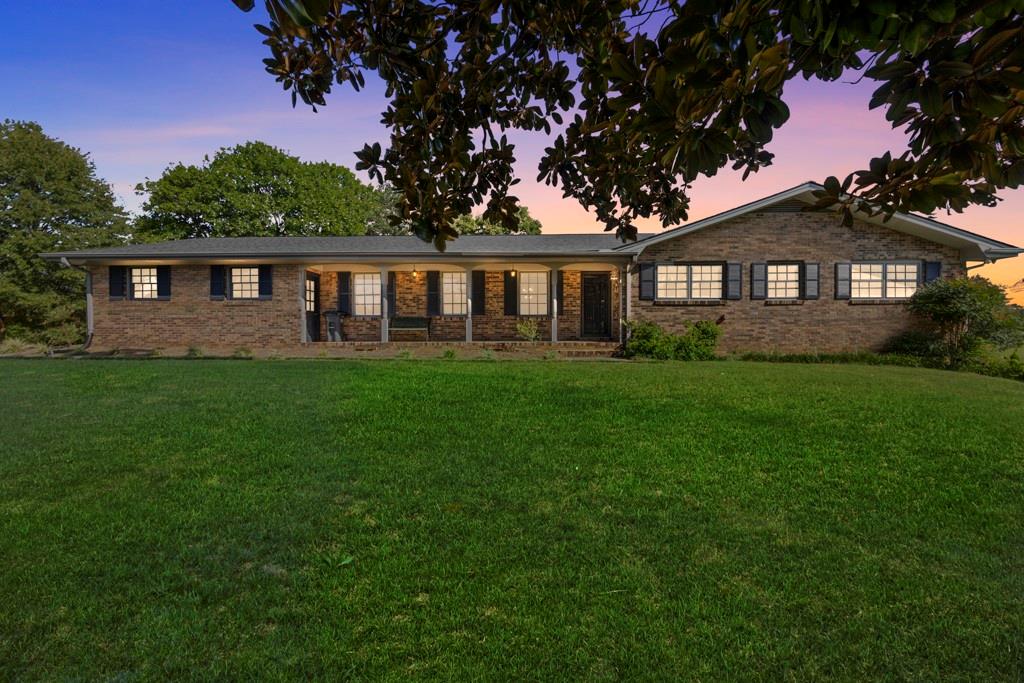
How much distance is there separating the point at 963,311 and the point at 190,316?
72.4 feet

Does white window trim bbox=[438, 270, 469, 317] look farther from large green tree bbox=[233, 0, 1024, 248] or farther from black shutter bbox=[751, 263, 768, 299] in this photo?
large green tree bbox=[233, 0, 1024, 248]

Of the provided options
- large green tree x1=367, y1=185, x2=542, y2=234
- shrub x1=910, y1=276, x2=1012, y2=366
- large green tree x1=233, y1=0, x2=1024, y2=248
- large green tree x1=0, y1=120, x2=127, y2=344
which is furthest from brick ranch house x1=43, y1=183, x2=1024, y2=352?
large green tree x1=233, y1=0, x2=1024, y2=248

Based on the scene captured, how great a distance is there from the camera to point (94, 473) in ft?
15.1

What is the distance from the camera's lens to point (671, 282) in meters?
15.6

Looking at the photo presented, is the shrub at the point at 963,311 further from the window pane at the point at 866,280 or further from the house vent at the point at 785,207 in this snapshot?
the house vent at the point at 785,207

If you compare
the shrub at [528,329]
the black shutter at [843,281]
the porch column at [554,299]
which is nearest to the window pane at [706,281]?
the black shutter at [843,281]

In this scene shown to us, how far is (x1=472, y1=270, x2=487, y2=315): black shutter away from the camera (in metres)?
17.2

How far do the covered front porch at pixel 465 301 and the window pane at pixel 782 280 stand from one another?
4.60 metres

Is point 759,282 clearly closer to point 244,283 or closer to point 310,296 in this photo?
point 310,296

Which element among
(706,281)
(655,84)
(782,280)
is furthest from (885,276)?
(655,84)

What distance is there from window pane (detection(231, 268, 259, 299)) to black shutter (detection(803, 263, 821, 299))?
16.9 m

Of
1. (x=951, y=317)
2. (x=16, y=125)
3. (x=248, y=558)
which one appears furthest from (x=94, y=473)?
(x=16, y=125)

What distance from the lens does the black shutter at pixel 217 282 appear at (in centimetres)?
1609

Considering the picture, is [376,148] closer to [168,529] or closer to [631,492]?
[168,529]
